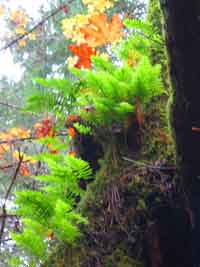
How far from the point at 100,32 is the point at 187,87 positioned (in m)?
4.47

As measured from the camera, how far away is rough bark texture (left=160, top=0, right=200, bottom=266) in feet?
5.47

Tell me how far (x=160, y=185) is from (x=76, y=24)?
6533 mm

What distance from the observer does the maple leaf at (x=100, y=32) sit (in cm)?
563

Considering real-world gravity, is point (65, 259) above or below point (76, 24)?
below

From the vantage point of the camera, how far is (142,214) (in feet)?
7.60

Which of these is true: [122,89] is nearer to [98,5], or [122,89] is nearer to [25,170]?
[25,170]

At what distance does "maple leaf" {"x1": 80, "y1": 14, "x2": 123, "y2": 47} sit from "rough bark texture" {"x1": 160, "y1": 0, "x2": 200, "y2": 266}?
364 centimetres

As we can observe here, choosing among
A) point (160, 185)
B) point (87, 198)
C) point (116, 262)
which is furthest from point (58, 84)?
point (116, 262)

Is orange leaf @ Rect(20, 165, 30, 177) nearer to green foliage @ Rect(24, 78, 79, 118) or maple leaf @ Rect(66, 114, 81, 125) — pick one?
maple leaf @ Rect(66, 114, 81, 125)

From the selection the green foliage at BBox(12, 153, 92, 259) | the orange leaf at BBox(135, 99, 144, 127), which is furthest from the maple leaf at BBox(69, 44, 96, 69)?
the green foliage at BBox(12, 153, 92, 259)

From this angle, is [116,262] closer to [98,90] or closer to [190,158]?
[190,158]

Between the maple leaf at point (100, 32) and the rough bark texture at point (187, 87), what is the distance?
3635 mm

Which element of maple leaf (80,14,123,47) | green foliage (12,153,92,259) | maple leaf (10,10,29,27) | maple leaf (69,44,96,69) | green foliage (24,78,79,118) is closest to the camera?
green foliage (12,153,92,259)

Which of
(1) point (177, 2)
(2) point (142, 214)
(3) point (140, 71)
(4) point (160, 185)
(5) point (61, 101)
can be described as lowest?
(2) point (142, 214)
